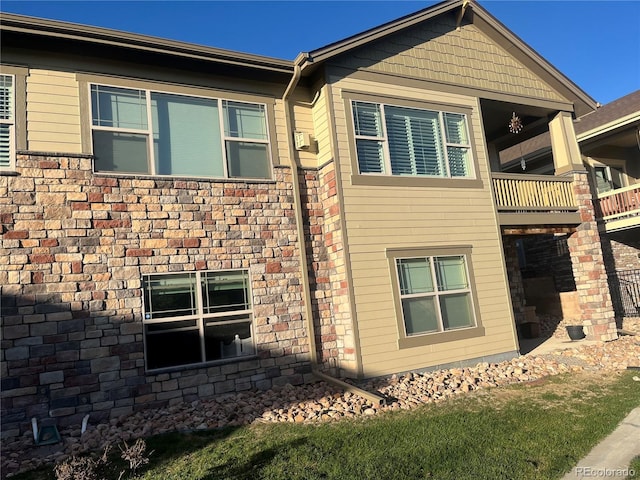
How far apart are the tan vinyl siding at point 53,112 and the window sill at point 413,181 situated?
4.70 metres

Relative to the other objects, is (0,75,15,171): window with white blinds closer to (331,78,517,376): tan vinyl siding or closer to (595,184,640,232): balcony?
(331,78,517,376): tan vinyl siding

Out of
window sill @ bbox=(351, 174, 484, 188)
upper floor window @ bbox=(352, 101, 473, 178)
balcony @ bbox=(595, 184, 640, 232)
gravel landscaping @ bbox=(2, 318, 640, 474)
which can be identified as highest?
upper floor window @ bbox=(352, 101, 473, 178)

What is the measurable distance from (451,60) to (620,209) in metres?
6.96

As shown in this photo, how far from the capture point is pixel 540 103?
11719 mm

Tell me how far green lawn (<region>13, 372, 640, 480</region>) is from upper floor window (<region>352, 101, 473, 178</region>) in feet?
15.2

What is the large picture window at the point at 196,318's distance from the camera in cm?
735

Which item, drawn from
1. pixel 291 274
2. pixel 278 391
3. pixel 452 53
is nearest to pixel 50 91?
pixel 291 274

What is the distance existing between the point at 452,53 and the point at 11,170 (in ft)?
29.0

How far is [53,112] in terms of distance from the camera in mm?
A: 7312

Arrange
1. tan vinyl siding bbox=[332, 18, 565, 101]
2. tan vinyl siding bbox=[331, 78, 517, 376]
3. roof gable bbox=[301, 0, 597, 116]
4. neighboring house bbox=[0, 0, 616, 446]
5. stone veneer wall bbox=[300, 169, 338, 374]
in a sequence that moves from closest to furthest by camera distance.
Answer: neighboring house bbox=[0, 0, 616, 446]
tan vinyl siding bbox=[331, 78, 517, 376]
stone veneer wall bbox=[300, 169, 338, 374]
roof gable bbox=[301, 0, 597, 116]
tan vinyl siding bbox=[332, 18, 565, 101]

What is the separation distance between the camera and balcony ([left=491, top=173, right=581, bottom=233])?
10.5 m

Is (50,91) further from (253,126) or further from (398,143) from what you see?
(398,143)

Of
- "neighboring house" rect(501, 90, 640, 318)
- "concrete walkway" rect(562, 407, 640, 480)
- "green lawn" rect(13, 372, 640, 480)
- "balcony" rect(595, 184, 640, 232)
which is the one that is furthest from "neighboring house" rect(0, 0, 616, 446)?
"concrete walkway" rect(562, 407, 640, 480)

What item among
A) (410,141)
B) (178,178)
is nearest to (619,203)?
(410,141)
